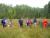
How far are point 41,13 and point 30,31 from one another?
8344 mm

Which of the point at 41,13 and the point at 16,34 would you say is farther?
the point at 41,13

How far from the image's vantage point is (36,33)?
892 cm

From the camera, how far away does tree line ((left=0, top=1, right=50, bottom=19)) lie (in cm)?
1639

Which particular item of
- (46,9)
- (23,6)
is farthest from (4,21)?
(46,9)

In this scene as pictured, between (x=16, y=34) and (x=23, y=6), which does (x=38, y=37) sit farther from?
(x=23, y=6)

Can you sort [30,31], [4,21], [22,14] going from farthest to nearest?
1. [22,14]
2. [4,21]
3. [30,31]

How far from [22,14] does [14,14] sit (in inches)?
37.5

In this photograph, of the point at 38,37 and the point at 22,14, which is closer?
the point at 38,37

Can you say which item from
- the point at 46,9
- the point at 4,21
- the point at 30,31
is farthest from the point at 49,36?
the point at 46,9

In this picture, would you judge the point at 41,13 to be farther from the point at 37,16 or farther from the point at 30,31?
the point at 30,31

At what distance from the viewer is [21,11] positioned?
17.2m

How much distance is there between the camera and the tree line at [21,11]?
16.4 metres

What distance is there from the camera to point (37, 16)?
1628 centimetres

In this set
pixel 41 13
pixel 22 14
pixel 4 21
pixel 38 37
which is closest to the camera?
pixel 38 37
